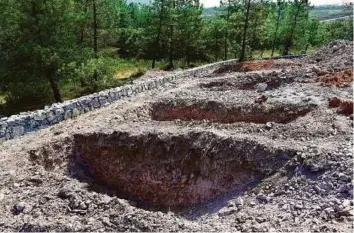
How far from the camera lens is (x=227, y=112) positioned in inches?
770

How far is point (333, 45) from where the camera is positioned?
97.8ft

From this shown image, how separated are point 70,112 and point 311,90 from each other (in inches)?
427

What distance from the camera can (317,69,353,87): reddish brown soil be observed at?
19.5 metres

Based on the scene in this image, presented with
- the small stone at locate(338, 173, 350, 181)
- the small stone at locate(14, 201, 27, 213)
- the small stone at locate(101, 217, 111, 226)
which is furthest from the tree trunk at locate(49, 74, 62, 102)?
the small stone at locate(338, 173, 350, 181)

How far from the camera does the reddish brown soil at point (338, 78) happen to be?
19.5 meters

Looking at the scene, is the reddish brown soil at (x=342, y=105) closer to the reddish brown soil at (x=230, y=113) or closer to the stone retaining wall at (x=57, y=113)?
the reddish brown soil at (x=230, y=113)

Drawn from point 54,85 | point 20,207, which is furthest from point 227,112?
point 54,85

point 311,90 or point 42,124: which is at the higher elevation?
point 311,90

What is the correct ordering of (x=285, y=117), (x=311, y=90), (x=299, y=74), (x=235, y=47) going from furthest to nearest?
(x=235, y=47) → (x=299, y=74) → (x=311, y=90) → (x=285, y=117)

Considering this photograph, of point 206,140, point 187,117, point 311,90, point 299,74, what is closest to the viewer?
point 206,140

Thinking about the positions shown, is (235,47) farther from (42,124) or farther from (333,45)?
(42,124)

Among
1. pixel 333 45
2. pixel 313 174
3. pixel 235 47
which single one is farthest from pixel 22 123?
pixel 235 47

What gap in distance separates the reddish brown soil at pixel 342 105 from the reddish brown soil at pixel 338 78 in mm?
2913

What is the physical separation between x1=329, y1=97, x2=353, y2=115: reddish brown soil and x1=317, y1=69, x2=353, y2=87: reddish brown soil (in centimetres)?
291
